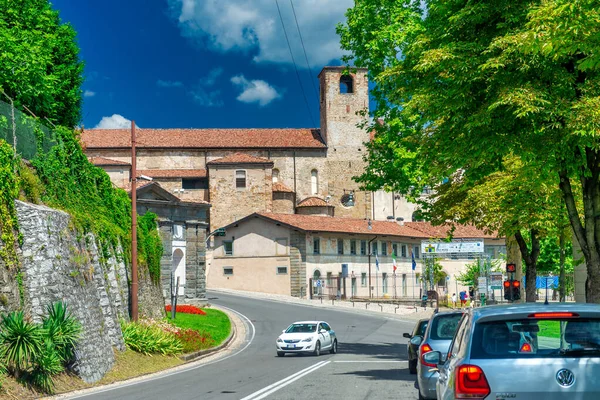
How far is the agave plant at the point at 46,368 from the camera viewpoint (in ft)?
55.1

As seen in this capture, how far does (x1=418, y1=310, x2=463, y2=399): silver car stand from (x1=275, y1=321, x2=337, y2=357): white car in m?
14.7

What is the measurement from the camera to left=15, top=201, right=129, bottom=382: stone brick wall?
18.7m

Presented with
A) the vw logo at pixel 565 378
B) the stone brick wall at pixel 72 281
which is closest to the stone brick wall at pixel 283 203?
the stone brick wall at pixel 72 281

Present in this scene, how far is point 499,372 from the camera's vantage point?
6461mm

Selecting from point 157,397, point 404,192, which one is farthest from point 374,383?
point 404,192

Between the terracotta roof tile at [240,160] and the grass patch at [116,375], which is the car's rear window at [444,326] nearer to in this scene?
the grass patch at [116,375]

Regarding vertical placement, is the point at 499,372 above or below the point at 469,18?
below

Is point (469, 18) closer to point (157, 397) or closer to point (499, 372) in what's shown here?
point (157, 397)

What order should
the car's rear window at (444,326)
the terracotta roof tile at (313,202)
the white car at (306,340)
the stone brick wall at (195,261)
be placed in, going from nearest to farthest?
the car's rear window at (444,326), the white car at (306,340), the stone brick wall at (195,261), the terracotta roof tile at (313,202)

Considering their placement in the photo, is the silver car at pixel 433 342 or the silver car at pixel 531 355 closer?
the silver car at pixel 531 355

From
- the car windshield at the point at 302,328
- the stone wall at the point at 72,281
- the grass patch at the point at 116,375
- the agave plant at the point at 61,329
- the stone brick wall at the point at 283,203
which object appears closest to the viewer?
the grass patch at the point at 116,375

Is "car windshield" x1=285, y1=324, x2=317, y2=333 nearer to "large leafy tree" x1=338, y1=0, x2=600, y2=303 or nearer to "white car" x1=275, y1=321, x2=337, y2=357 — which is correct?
"white car" x1=275, y1=321, x2=337, y2=357

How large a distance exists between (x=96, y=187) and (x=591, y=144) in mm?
18938

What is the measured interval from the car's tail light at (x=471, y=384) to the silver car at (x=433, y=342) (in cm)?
634
